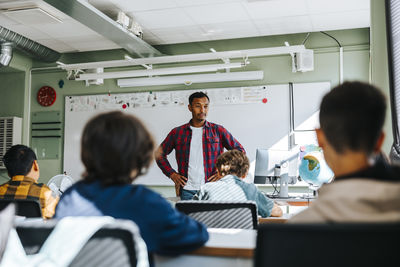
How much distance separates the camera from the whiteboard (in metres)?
5.85

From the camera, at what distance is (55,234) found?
1.08 metres

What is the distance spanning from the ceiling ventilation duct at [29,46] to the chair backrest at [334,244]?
5.35 meters

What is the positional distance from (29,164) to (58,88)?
452cm

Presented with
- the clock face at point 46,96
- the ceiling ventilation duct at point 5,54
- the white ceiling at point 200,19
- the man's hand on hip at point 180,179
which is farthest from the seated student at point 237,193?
the clock face at point 46,96

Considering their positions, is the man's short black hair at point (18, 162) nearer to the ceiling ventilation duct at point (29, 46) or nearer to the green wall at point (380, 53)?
the green wall at point (380, 53)

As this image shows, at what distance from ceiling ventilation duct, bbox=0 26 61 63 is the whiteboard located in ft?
2.70

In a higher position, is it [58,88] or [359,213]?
[58,88]

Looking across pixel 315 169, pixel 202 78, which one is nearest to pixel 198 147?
pixel 315 169

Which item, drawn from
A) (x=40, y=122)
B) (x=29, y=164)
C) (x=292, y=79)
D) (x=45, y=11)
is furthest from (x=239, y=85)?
(x=29, y=164)

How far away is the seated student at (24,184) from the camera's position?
99.7 inches

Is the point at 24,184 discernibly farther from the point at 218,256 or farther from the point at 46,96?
the point at 46,96

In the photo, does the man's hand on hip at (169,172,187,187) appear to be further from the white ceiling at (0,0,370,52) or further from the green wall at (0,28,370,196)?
the green wall at (0,28,370,196)

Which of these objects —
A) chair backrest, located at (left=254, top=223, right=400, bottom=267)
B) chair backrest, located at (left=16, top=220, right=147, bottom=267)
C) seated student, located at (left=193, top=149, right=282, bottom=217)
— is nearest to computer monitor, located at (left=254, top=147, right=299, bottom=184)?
seated student, located at (left=193, top=149, right=282, bottom=217)

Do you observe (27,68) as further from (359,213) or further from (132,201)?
(359,213)
